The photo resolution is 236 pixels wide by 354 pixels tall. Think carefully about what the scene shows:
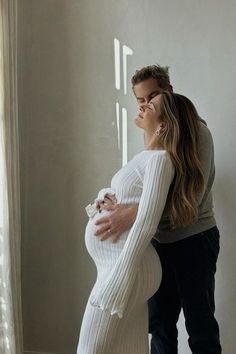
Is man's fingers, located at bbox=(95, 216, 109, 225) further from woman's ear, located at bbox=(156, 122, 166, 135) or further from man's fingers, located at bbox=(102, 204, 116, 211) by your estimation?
woman's ear, located at bbox=(156, 122, 166, 135)

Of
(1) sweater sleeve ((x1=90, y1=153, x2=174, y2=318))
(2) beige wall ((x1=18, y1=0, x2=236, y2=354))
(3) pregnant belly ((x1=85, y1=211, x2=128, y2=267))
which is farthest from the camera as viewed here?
(2) beige wall ((x1=18, y1=0, x2=236, y2=354))

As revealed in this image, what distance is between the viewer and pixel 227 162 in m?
1.88

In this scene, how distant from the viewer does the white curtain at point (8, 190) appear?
1.92 meters

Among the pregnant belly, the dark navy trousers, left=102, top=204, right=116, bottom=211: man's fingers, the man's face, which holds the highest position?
the man's face

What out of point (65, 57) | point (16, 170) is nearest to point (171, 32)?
point (65, 57)

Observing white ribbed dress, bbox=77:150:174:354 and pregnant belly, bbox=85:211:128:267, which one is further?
pregnant belly, bbox=85:211:128:267

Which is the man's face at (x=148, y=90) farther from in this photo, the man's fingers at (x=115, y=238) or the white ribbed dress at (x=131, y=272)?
the man's fingers at (x=115, y=238)

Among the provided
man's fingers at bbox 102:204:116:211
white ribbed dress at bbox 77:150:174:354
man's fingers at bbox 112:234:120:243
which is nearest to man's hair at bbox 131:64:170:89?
white ribbed dress at bbox 77:150:174:354

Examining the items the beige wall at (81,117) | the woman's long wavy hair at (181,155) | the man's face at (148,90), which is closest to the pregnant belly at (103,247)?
the woman's long wavy hair at (181,155)

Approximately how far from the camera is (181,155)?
1.41 m

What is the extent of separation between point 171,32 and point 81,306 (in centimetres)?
137

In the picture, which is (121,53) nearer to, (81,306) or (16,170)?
(16,170)

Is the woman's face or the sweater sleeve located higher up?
the woman's face

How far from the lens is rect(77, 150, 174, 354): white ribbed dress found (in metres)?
1.29
